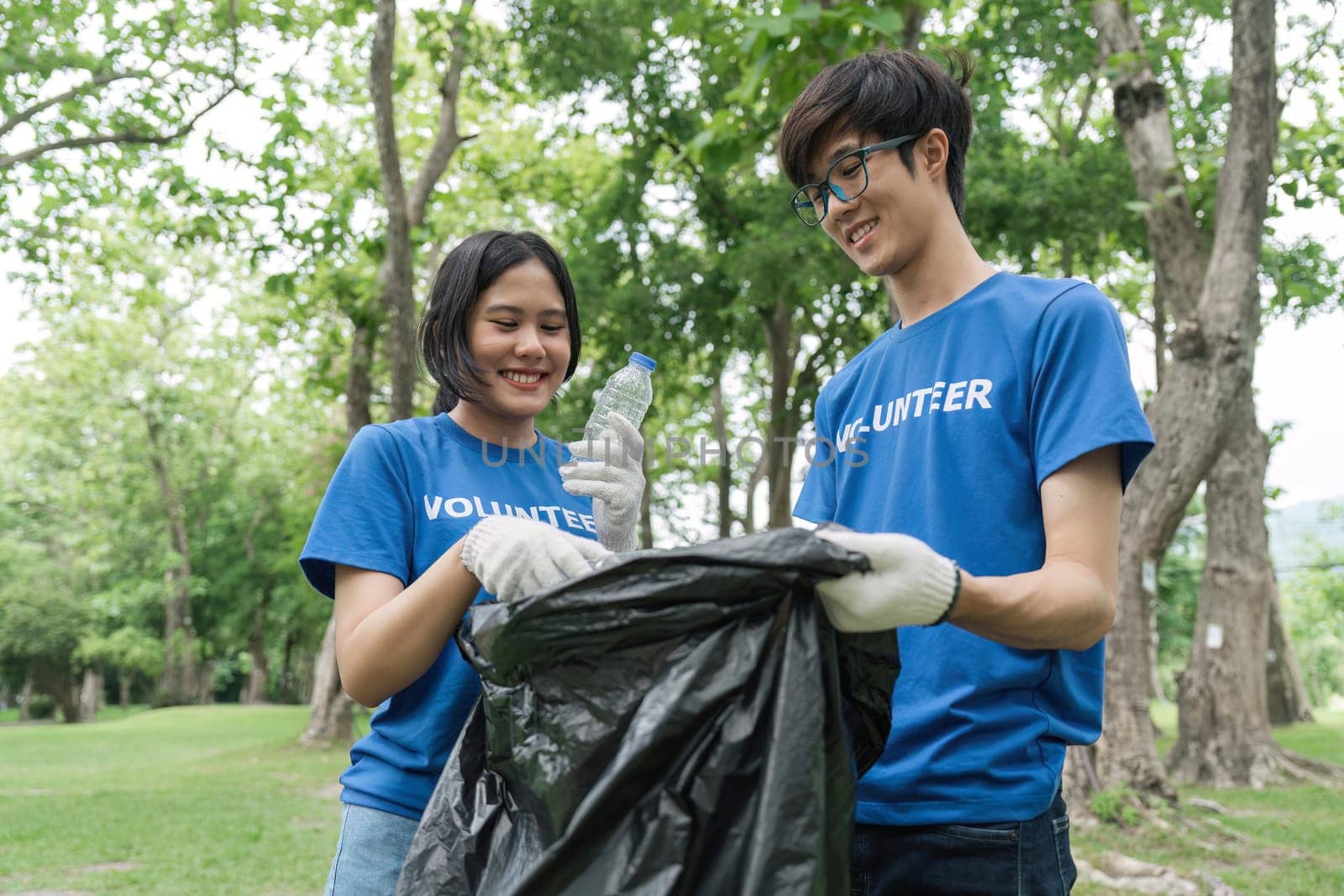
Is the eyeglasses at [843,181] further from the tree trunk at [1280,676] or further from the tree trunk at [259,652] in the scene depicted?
the tree trunk at [259,652]

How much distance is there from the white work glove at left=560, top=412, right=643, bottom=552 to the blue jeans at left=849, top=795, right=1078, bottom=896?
2.35 feet

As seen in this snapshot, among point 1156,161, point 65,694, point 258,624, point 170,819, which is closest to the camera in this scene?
point 1156,161

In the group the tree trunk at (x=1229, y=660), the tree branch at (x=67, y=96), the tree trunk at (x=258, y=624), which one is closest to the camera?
the tree branch at (x=67, y=96)

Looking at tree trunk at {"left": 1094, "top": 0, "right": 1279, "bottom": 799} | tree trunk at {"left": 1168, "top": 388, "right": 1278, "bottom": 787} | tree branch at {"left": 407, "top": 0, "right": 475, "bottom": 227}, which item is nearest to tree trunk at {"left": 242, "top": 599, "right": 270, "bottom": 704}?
tree branch at {"left": 407, "top": 0, "right": 475, "bottom": 227}

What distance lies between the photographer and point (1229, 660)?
35.1 feet

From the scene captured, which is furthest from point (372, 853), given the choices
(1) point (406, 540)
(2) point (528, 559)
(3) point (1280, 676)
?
(3) point (1280, 676)

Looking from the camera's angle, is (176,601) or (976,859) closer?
(976,859)

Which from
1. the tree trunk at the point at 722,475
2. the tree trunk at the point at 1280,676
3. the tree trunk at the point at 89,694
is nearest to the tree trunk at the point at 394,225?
the tree trunk at the point at 722,475

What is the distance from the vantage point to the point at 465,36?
34.6 ft

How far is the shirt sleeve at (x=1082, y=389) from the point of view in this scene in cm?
150

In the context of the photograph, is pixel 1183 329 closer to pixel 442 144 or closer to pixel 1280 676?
pixel 442 144

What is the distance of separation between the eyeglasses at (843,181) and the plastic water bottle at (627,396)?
18.1 inches

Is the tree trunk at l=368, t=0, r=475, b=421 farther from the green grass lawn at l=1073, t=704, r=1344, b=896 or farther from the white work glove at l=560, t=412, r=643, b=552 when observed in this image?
the green grass lawn at l=1073, t=704, r=1344, b=896

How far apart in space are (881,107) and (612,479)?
803 mm
